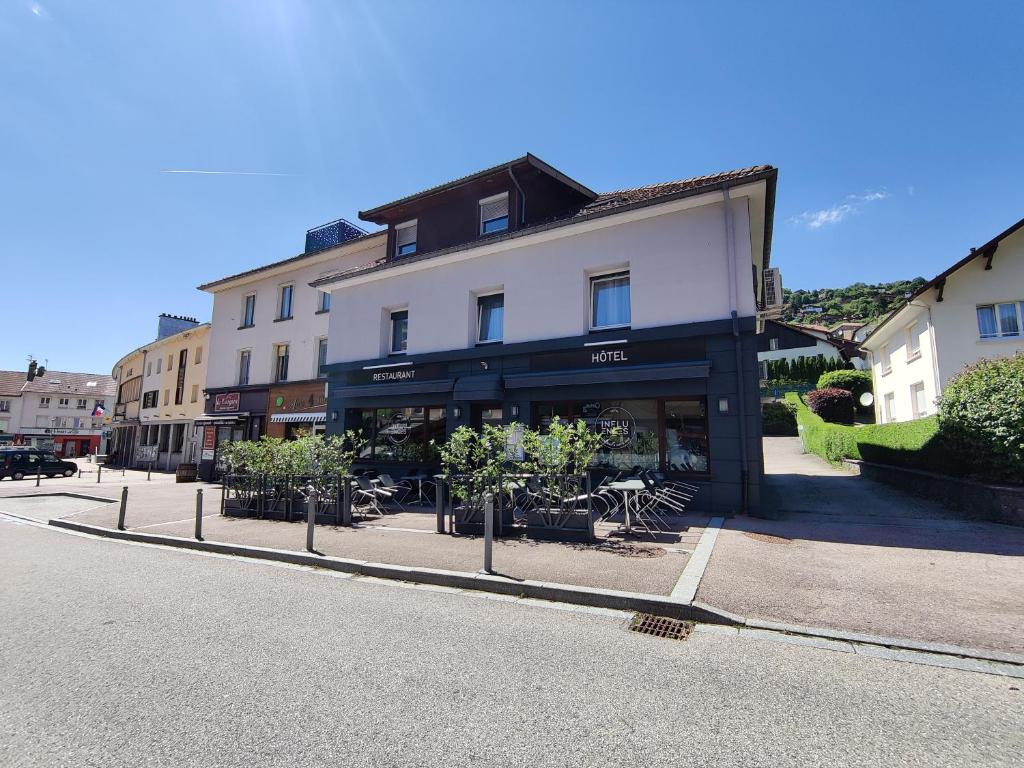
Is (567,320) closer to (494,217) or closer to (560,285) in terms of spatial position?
(560,285)

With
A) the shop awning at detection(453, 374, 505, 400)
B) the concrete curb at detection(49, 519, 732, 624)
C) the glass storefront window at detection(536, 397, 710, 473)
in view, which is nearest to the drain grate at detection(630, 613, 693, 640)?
the concrete curb at detection(49, 519, 732, 624)

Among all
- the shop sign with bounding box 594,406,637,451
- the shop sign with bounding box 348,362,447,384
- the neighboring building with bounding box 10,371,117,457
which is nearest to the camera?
the shop sign with bounding box 594,406,637,451

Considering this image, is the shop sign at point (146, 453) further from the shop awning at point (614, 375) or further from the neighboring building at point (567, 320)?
the shop awning at point (614, 375)

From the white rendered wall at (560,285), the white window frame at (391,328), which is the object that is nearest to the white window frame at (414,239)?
the white rendered wall at (560,285)

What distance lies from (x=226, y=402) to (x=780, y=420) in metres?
31.6

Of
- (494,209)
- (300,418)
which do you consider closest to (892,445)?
(494,209)

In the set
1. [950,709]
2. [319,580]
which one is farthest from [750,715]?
[319,580]

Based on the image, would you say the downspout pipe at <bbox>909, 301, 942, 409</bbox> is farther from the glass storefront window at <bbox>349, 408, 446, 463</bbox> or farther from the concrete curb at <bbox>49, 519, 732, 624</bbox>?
the concrete curb at <bbox>49, 519, 732, 624</bbox>

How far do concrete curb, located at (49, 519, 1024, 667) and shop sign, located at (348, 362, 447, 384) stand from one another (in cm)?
697

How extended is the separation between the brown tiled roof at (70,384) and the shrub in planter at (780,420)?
70048 millimetres

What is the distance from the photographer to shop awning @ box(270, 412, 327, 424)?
19.7 metres

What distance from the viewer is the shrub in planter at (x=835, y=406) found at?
26.4m

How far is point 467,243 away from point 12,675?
467 inches

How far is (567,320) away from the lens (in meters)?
11.9
